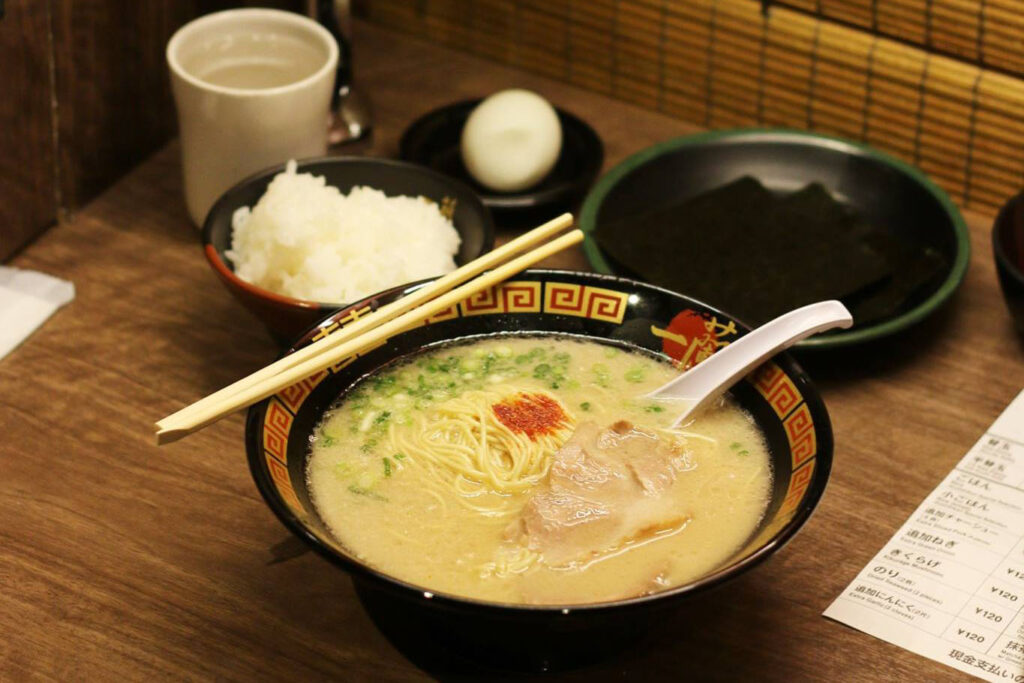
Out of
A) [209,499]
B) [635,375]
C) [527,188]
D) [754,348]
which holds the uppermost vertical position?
[754,348]

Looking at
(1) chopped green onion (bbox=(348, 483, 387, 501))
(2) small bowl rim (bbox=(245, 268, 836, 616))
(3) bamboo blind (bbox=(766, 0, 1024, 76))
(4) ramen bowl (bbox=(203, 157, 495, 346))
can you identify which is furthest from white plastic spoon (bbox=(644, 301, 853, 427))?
(3) bamboo blind (bbox=(766, 0, 1024, 76))

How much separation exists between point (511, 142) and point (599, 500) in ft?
3.14

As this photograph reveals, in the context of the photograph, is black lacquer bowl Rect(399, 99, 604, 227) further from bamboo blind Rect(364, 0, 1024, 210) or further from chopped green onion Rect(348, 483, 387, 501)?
chopped green onion Rect(348, 483, 387, 501)

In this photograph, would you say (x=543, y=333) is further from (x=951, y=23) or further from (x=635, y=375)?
(x=951, y=23)

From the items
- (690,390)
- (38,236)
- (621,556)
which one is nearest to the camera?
(621,556)

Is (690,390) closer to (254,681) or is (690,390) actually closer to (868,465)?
(868,465)

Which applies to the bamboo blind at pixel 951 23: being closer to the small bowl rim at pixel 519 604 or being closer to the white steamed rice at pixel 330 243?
the white steamed rice at pixel 330 243

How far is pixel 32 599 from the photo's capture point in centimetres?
145

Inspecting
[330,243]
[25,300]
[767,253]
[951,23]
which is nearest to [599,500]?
[330,243]

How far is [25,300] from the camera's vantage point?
6.23 ft

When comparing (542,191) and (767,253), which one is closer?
(767,253)

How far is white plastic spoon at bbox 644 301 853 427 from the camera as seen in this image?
1395 mm

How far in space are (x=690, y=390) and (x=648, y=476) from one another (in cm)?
17

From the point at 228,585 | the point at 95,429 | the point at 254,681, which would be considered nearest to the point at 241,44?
the point at 95,429
